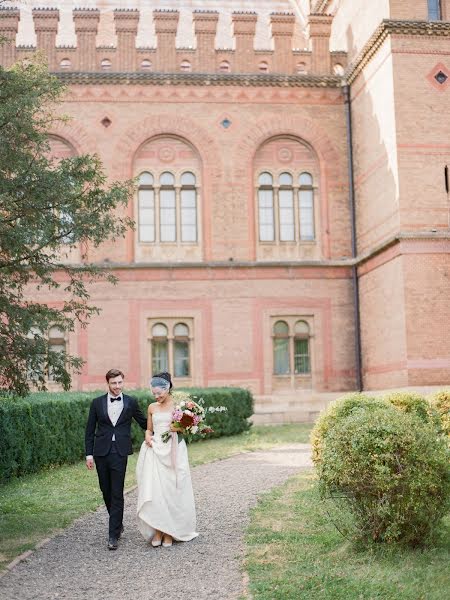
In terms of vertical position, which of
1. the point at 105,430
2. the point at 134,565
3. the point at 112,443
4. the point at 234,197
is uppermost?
the point at 234,197

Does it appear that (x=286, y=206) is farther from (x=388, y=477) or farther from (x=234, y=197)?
(x=388, y=477)

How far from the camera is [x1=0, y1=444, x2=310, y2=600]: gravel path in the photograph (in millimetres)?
6895

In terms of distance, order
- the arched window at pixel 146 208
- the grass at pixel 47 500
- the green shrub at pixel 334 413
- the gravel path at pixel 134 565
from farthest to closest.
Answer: the arched window at pixel 146 208 → the green shrub at pixel 334 413 → the grass at pixel 47 500 → the gravel path at pixel 134 565

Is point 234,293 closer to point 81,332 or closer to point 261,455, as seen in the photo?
point 81,332

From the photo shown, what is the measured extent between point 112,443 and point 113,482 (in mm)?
392

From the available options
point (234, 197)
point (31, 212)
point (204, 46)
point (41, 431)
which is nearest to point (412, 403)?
point (41, 431)

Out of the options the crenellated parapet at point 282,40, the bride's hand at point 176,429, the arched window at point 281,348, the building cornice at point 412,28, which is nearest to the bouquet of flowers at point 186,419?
the bride's hand at point 176,429

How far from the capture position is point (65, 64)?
25.2 meters

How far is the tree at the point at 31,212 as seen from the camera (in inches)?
360

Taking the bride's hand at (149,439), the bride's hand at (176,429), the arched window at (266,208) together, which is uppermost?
the arched window at (266,208)

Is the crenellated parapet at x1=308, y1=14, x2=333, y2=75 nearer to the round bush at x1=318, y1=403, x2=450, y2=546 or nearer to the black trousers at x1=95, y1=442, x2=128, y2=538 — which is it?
the black trousers at x1=95, y1=442, x2=128, y2=538

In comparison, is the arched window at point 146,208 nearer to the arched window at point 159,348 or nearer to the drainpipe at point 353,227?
the arched window at point 159,348

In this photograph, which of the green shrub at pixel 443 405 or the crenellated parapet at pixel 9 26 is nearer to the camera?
the green shrub at pixel 443 405

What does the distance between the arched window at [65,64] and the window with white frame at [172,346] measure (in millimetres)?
8048
